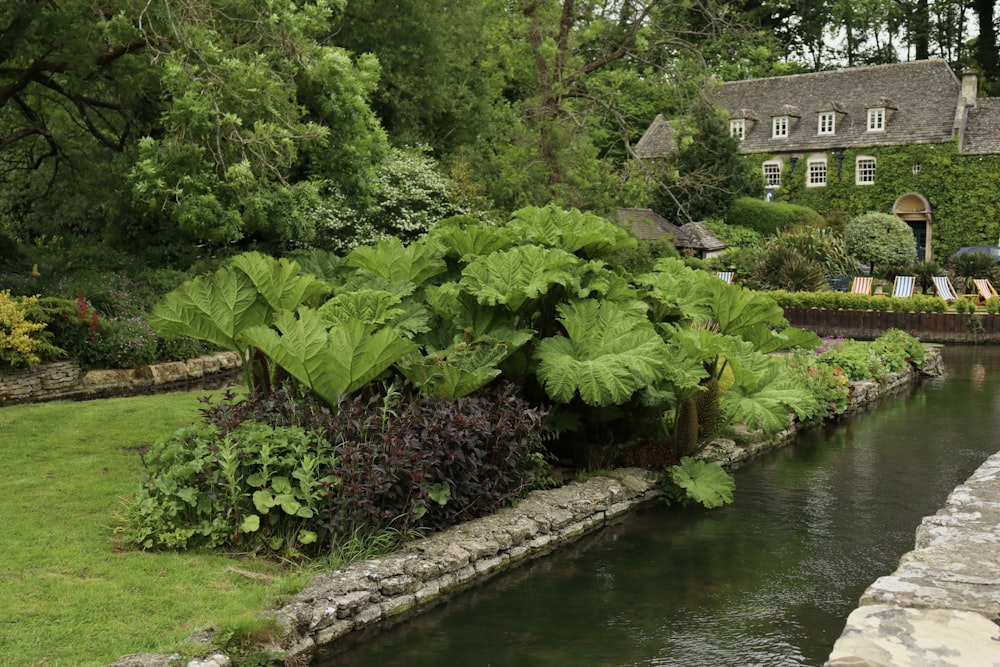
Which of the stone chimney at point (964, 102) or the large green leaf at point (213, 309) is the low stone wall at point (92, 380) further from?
the stone chimney at point (964, 102)

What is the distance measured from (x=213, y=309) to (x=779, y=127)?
38624mm

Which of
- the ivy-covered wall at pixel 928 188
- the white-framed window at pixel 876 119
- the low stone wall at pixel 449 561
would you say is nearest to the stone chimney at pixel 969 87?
the ivy-covered wall at pixel 928 188

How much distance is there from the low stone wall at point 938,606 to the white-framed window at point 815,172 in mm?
37027

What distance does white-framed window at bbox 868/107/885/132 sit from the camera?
39.8 meters

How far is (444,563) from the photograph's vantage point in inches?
255

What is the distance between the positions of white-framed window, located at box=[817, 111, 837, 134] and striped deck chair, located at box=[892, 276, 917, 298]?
15860 mm

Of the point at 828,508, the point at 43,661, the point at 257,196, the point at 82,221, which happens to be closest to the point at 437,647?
the point at 43,661

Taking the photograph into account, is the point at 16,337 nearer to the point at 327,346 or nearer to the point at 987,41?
the point at 327,346

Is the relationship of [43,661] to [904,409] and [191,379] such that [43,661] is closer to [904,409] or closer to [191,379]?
[191,379]

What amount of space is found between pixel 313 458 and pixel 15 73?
11627 mm

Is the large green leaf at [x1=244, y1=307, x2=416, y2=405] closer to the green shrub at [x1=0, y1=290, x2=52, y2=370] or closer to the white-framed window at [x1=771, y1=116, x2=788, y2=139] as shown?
the green shrub at [x1=0, y1=290, x2=52, y2=370]

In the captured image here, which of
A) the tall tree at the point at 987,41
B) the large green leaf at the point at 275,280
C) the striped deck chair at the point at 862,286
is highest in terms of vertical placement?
the tall tree at the point at 987,41

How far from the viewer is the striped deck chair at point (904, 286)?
26.7 meters

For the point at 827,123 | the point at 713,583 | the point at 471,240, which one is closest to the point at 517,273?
the point at 471,240
